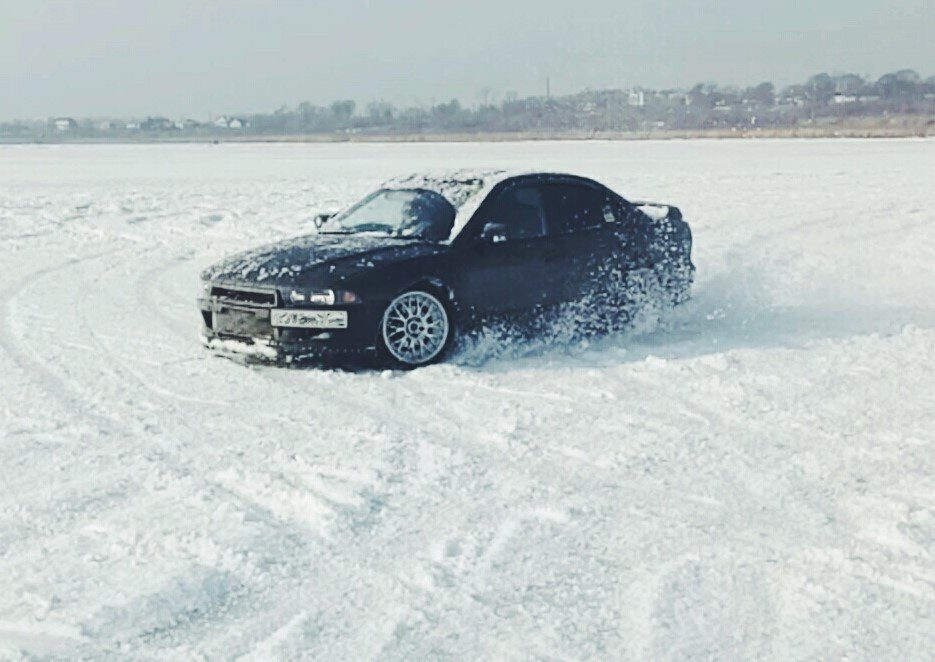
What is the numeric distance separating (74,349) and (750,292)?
6658mm

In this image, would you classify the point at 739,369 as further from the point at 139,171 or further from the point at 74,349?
the point at 139,171

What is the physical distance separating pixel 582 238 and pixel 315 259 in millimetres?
2298

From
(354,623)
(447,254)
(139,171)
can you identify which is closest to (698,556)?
(354,623)

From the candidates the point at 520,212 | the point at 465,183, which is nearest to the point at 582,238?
the point at 520,212

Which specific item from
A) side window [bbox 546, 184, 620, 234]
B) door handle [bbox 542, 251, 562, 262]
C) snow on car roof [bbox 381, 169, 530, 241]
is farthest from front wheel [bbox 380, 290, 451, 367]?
side window [bbox 546, 184, 620, 234]

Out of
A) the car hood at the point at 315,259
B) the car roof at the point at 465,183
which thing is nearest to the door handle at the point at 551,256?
the car roof at the point at 465,183

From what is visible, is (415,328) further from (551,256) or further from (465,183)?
(465,183)

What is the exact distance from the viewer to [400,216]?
8984mm

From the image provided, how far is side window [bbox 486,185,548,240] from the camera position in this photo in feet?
28.8

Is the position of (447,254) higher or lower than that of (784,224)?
higher

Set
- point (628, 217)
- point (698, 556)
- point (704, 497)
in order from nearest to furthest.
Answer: point (698, 556)
point (704, 497)
point (628, 217)

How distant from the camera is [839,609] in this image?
395 centimetres

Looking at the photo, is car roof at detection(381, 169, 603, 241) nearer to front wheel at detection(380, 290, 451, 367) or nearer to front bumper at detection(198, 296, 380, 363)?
front wheel at detection(380, 290, 451, 367)

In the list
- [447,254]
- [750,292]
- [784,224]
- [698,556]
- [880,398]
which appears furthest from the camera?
[784,224]
